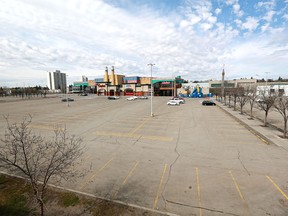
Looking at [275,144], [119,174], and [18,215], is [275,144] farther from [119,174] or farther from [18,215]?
[18,215]

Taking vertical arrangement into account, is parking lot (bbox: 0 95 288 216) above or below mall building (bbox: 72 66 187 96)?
below

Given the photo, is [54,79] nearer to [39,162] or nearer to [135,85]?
[135,85]

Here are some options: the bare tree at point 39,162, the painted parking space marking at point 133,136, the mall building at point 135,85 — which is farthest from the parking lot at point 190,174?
the mall building at point 135,85

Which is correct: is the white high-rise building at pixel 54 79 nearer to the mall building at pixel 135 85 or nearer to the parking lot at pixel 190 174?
the mall building at pixel 135 85

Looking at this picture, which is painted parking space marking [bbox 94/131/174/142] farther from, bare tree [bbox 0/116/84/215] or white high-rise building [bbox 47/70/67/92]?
white high-rise building [bbox 47/70/67/92]

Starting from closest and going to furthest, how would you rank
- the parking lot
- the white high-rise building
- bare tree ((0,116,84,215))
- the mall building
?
bare tree ((0,116,84,215)), the parking lot, the mall building, the white high-rise building

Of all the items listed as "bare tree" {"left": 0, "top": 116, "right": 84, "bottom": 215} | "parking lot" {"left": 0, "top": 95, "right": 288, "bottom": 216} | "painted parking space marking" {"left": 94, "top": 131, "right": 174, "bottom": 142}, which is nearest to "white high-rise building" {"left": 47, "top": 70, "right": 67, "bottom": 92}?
"painted parking space marking" {"left": 94, "top": 131, "right": 174, "bottom": 142}

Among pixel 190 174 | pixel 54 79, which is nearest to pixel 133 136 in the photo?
pixel 190 174

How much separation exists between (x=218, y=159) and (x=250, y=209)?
421 centimetres

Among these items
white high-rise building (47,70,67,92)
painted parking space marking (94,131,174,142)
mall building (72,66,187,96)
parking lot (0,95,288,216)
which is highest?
white high-rise building (47,70,67,92)

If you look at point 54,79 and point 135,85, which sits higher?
point 54,79

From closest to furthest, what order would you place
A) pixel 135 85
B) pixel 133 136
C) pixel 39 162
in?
pixel 39 162 → pixel 133 136 → pixel 135 85

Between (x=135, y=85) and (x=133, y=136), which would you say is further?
(x=135, y=85)

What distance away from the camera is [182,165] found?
933cm
